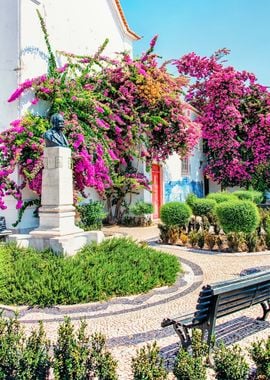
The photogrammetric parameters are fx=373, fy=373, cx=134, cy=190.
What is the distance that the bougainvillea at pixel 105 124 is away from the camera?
11062 millimetres

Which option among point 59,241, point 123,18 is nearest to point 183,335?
point 59,241

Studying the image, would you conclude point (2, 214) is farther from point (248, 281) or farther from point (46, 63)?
point (248, 281)

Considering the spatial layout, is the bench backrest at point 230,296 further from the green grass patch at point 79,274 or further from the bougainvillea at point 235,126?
the bougainvillea at point 235,126

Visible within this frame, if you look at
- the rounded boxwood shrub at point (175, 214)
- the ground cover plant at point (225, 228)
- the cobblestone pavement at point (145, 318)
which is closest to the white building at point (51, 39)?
the rounded boxwood shrub at point (175, 214)

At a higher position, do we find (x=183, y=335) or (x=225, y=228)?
(x=225, y=228)

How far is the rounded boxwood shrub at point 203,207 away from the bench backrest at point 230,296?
861 cm

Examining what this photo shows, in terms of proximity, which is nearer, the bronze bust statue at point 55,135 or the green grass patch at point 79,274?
the green grass patch at point 79,274

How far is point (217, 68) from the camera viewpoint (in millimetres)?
23844

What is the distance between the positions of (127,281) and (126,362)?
2466 mm

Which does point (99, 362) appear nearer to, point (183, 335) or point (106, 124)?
point (183, 335)

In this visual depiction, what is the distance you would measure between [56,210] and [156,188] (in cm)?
1099

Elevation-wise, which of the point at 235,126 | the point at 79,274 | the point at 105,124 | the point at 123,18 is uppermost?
the point at 123,18

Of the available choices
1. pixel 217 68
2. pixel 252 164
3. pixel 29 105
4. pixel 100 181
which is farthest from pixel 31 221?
pixel 217 68

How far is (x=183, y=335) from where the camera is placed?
368cm
